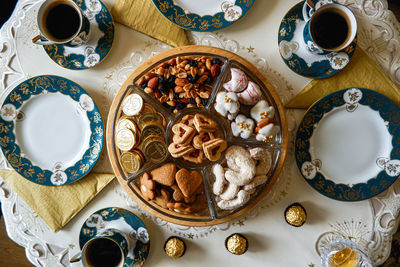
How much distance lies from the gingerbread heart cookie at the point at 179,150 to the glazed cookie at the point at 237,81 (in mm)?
255

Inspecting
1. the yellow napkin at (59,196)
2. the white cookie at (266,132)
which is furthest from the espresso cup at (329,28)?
→ the yellow napkin at (59,196)

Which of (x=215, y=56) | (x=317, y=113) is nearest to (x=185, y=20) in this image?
(x=215, y=56)

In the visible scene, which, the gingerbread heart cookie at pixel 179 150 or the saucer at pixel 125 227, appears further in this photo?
the saucer at pixel 125 227

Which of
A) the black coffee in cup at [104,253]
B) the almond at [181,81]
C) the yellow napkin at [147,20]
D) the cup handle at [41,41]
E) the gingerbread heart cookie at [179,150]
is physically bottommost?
the black coffee in cup at [104,253]

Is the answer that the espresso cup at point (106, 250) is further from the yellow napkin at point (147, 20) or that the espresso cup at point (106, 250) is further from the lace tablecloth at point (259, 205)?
the yellow napkin at point (147, 20)

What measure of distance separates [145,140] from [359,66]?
86 centimetres

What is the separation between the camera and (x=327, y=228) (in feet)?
3.83

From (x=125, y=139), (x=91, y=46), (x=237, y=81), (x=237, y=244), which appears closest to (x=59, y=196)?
(x=125, y=139)

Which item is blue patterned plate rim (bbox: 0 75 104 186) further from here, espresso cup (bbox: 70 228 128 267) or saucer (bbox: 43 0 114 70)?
espresso cup (bbox: 70 228 128 267)

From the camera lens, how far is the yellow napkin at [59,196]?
3.90ft

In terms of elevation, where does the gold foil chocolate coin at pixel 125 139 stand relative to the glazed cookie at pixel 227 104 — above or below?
below

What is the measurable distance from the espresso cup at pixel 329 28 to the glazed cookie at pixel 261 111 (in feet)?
0.90

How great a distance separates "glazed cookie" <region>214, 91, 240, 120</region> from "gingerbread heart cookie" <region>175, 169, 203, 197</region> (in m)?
0.24

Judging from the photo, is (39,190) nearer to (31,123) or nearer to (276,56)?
(31,123)
